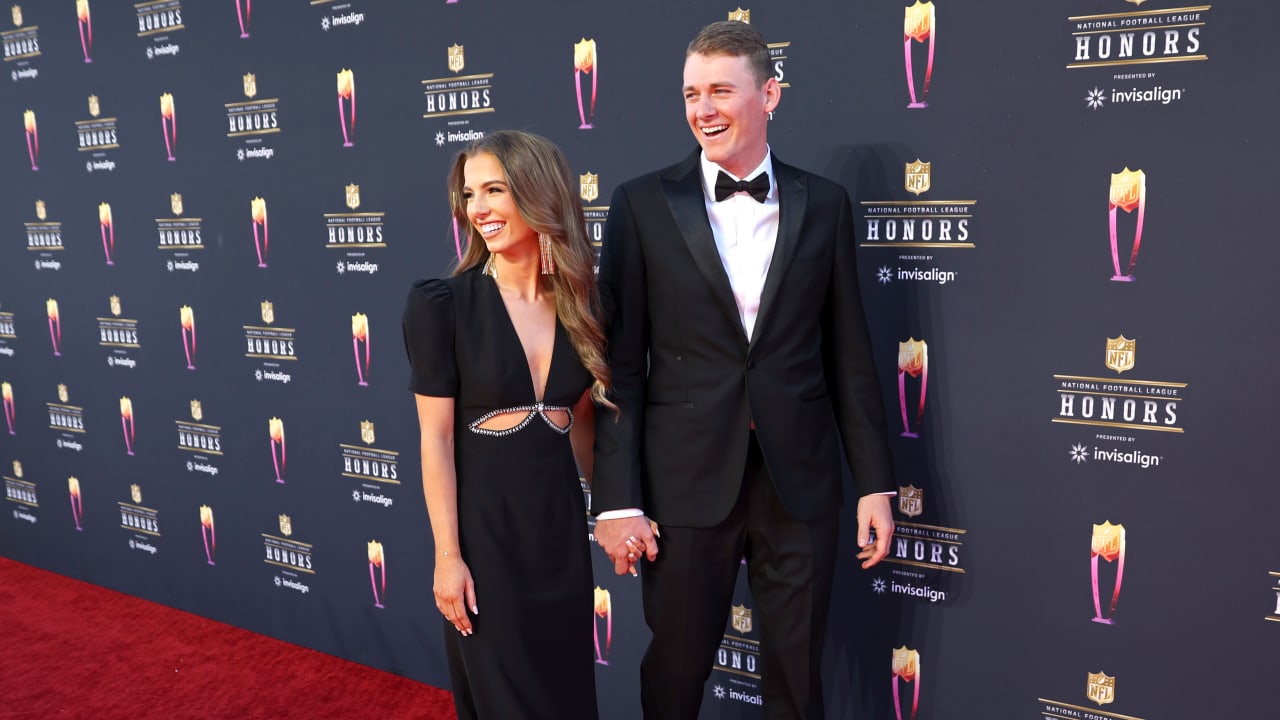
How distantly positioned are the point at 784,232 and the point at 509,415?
0.66m

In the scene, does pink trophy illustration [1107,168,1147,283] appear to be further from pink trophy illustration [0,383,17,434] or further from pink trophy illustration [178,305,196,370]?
pink trophy illustration [0,383,17,434]

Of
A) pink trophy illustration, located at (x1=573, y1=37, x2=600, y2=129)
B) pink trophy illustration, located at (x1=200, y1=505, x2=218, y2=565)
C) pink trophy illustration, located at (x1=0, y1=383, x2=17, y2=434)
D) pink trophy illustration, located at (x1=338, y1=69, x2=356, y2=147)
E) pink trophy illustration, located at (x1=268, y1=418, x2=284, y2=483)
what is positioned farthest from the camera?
pink trophy illustration, located at (x1=0, y1=383, x2=17, y2=434)

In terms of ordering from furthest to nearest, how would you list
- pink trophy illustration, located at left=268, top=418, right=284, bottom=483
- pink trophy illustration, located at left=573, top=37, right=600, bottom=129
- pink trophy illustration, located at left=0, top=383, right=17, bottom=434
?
pink trophy illustration, located at left=0, top=383, right=17, bottom=434, pink trophy illustration, located at left=268, top=418, right=284, bottom=483, pink trophy illustration, located at left=573, top=37, right=600, bottom=129

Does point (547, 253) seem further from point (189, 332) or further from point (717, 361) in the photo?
point (189, 332)

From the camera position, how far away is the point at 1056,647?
215 centimetres

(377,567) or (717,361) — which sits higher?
(717,361)

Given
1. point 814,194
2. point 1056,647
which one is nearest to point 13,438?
point 814,194

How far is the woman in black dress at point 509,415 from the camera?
1738 mm

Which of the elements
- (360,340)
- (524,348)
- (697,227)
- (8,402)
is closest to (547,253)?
(524,348)

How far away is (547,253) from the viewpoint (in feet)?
5.86

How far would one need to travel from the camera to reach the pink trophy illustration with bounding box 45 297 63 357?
4008 mm

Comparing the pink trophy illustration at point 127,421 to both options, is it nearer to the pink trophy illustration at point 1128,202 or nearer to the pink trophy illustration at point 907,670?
the pink trophy illustration at point 907,670

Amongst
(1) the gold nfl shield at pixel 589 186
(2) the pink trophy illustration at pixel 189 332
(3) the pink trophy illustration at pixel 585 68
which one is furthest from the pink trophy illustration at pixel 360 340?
(3) the pink trophy illustration at pixel 585 68

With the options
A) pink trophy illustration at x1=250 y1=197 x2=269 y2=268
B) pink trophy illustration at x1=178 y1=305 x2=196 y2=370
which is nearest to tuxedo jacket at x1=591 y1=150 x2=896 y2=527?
pink trophy illustration at x1=250 y1=197 x2=269 y2=268
